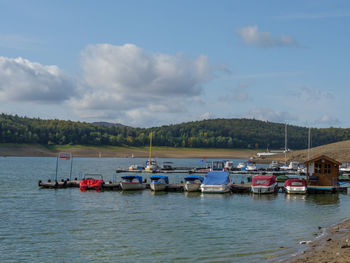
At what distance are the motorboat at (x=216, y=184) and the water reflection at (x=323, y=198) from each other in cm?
1006

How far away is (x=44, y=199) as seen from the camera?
48938mm

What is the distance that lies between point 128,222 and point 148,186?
88.7ft

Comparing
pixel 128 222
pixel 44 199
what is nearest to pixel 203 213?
pixel 128 222

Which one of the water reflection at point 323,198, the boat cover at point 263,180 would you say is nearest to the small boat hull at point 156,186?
the boat cover at point 263,180

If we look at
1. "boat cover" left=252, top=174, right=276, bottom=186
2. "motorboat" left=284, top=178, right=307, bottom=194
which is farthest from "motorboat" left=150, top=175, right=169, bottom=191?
"motorboat" left=284, top=178, right=307, bottom=194

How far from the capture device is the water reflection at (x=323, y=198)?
158 feet

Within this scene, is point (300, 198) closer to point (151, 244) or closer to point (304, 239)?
point (304, 239)

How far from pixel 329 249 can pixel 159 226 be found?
1343 centimetres

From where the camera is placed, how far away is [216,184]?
55.3 m

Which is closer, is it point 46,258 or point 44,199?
point 46,258

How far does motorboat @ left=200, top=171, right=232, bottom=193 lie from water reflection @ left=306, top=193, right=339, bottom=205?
33.0 ft

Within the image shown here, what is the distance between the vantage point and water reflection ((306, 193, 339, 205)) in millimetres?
48031

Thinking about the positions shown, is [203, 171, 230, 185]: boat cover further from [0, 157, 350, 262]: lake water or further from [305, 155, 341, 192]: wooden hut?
[305, 155, 341, 192]: wooden hut

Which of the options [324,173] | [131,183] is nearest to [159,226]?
[131,183]
